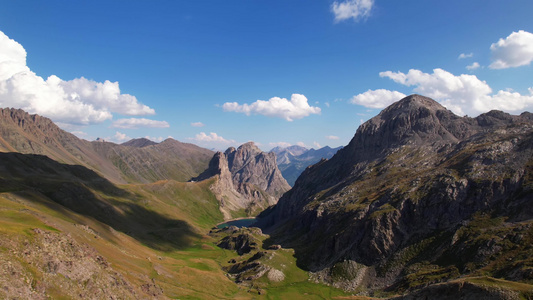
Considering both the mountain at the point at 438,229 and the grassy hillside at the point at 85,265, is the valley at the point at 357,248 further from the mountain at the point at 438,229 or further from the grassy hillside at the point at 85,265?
the mountain at the point at 438,229

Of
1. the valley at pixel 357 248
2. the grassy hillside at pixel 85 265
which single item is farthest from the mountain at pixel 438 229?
the grassy hillside at pixel 85 265

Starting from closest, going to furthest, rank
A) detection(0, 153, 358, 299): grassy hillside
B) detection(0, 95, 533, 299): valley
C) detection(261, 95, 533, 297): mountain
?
1. detection(0, 153, 358, 299): grassy hillside
2. detection(0, 95, 533, 299): valley
3. detection(261, 95, 533, 297): mountain

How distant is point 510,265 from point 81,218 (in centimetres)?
17901

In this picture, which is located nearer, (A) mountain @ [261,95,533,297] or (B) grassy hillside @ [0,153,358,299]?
(B) grassy hillside @ [0,153,358,299]

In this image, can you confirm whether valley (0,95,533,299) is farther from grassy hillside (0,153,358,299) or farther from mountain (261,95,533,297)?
mountain (261,95,533,297)

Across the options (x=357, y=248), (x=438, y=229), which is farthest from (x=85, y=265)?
(x=438, y=229)

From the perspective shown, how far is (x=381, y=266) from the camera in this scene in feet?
443

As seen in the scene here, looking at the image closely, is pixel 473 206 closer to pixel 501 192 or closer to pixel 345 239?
pixel 501 192

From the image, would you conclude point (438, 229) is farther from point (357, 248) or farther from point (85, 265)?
point (85, 265)

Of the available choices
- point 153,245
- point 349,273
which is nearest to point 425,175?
point 349,273

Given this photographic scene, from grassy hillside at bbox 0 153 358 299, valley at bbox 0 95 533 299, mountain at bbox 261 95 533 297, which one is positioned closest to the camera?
grassy hillside at bbox 0 153 358 299

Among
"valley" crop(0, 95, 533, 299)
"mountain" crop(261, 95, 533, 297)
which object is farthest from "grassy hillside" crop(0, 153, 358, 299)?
"mountain" crop(261, 95, 533, 297)

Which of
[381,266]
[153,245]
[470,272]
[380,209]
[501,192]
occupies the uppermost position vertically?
[501,192]

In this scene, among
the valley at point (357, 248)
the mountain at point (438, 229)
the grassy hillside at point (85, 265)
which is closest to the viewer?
the grassy hillside at point (85, 265)
